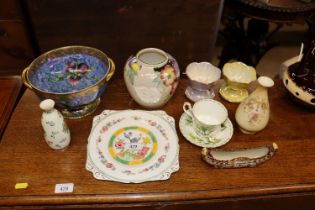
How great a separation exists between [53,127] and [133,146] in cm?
21

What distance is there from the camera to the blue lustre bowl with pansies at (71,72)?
879mm

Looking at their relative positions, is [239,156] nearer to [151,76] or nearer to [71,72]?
[151,76]

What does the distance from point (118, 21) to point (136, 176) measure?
2.75 feet

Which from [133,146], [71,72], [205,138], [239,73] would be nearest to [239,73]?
[239,73]

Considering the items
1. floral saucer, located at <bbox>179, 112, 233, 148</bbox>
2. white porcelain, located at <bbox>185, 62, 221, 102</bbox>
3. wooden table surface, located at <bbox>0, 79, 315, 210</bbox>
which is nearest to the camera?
wooden table surface, located at <bbox>0, 79, 315, 210</bbox>

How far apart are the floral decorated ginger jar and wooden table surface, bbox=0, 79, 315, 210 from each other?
3.8 inches

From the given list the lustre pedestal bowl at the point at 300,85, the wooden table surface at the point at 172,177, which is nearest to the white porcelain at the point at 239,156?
the wooden table surface at the point at 172,177

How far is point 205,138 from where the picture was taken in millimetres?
838

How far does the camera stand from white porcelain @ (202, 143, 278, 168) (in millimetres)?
779

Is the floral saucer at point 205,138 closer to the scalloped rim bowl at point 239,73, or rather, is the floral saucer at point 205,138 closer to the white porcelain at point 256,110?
the white porcelain at point 256,110

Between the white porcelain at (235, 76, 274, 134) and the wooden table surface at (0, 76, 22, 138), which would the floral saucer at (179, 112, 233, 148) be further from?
the wooden table surface at (0, 76, 22, 138)

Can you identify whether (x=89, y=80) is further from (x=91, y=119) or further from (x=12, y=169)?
(x=12, y=169)

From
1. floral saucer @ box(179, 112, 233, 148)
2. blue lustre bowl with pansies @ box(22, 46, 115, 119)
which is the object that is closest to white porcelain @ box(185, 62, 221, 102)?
floral saucer @ box(179, 112, 233, 148)

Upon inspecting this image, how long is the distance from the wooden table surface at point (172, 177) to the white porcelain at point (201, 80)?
0.36 ft
